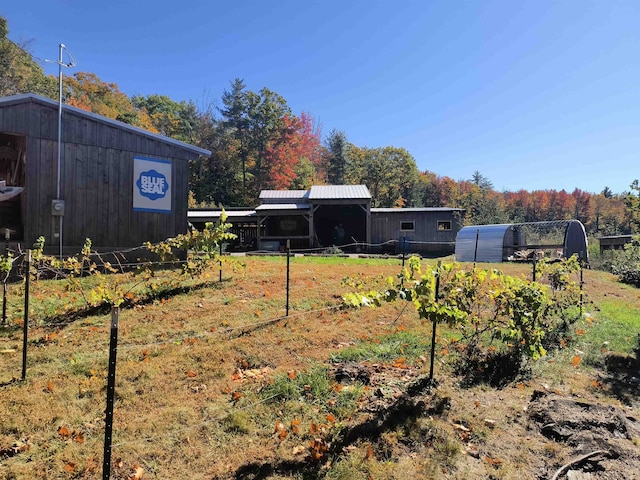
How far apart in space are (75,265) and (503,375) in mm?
7065

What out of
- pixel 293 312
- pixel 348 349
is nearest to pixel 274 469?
pixel 348 349

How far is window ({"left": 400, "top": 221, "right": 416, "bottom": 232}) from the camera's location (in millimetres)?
24531

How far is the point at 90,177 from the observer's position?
10.6 m

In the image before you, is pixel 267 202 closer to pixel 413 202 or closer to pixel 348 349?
pixel 348 349

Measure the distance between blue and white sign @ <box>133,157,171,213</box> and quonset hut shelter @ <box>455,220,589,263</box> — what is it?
48.7 ft

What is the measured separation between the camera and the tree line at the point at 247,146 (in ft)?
115

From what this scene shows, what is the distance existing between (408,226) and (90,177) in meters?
18.8

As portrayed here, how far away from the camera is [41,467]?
2713 mm

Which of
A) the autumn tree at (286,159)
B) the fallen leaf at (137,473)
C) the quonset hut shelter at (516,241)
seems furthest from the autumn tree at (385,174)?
the fallen leaf at (137,473)

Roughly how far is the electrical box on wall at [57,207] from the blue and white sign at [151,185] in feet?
6.17

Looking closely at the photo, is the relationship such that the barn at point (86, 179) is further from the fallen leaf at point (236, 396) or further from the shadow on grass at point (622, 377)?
the shadow on grass at point (622, 377)

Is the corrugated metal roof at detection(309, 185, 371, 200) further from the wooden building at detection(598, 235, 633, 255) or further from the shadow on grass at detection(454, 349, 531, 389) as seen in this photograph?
the shadow on grass at detection(454, 349, 531, 389)

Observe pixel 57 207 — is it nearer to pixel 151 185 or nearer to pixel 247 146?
pixel 151 185

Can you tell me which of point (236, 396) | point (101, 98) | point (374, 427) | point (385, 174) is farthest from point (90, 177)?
point (385, 174)
